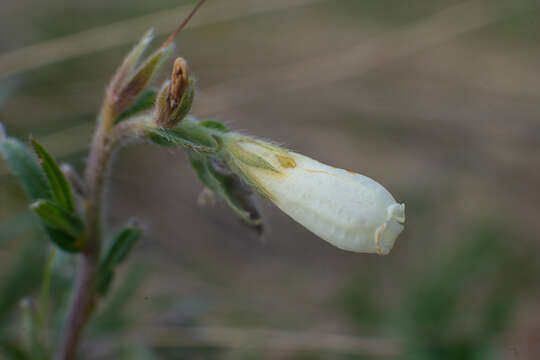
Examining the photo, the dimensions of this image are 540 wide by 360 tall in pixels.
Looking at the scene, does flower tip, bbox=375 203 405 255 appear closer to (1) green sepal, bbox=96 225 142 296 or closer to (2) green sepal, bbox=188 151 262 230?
(2) green sepal, bbox=188 151 262 230

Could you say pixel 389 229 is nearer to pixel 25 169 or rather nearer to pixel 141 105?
pixel 141 105

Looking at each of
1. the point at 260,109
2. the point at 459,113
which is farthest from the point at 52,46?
the point at 459,113

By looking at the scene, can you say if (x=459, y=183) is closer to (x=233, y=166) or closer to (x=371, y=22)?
(x=371, y=22)

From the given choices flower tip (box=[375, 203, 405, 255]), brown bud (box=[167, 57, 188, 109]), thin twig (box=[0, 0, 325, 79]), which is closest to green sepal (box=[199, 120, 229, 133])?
brown bud (box=[167, 57, 188, 109])

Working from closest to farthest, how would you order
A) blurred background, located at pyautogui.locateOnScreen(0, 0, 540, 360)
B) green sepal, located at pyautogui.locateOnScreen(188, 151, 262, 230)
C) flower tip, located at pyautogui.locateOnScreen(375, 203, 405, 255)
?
flower tip, located at pyautogui.locateOnScreen(375, 203, 405, 255) < green sepal, located at pyautogui.locateOnScreen(188, 151, 262, 230) < blurred background, located at pyautogui.locateOnScreen(0, 0, 540, 360)

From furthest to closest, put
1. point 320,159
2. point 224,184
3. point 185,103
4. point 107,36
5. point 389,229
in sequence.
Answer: point 320,159
point 107,36
point 224,184
point 185,103
point 389,229

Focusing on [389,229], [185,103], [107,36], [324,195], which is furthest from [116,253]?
[107,36]

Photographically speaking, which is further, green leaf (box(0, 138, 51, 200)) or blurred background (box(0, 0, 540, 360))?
blurred background (box(0, 0, 540, 360))
